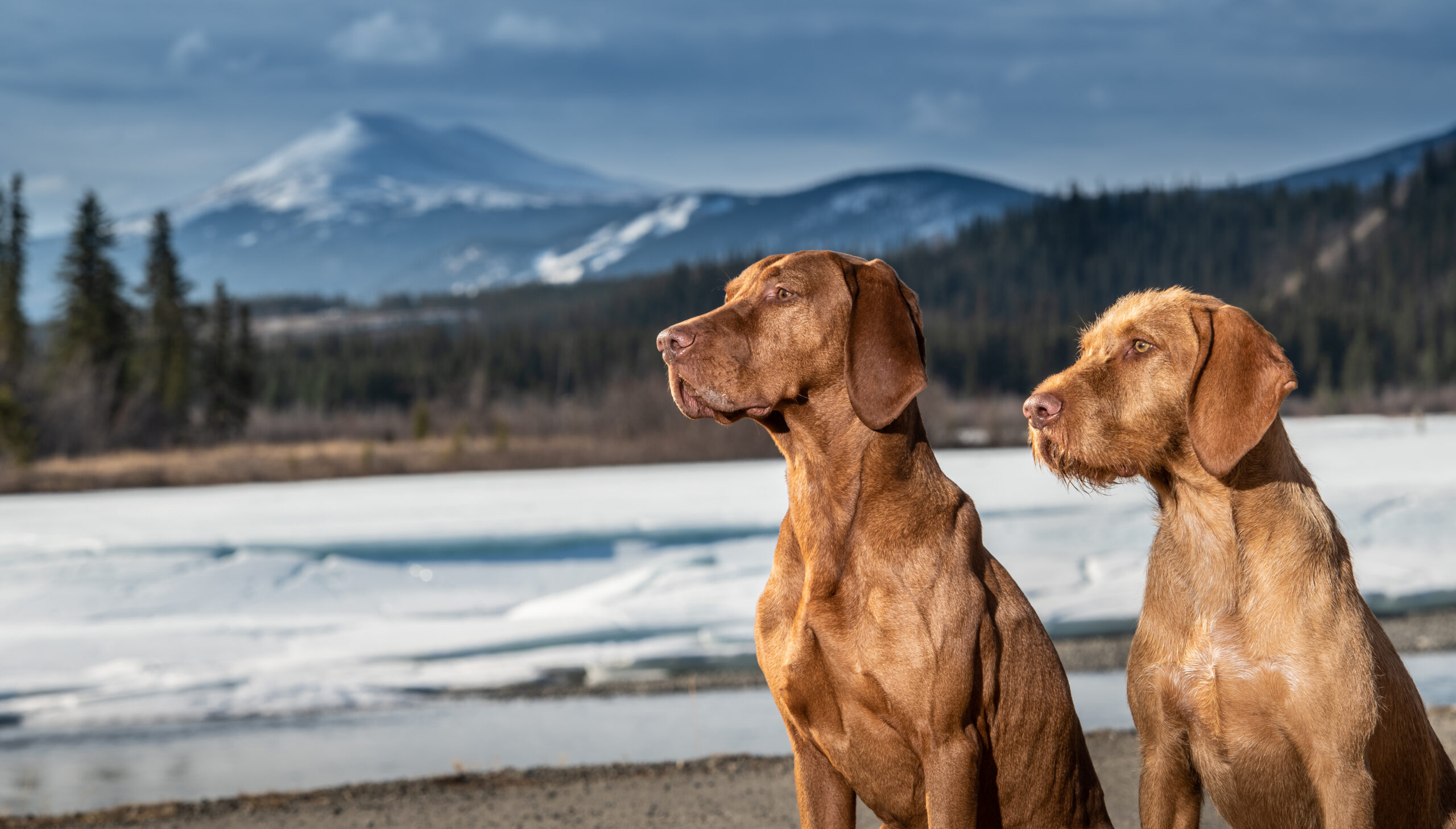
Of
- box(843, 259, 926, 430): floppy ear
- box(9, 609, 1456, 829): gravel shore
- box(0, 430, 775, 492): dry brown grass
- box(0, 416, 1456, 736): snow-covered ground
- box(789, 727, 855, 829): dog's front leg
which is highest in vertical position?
box(843, 259, 926, 430): floppy ear

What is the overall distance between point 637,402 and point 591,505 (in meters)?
33.5

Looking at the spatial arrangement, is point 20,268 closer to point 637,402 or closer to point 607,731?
point 637,402

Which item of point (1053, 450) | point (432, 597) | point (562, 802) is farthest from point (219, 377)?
point (1053, 450)

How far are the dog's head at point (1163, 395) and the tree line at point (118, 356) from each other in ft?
186

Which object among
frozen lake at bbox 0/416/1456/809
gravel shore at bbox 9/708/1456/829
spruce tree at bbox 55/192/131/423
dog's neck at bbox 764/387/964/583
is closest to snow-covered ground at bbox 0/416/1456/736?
frozen lake at bbox 0/416/1456/809

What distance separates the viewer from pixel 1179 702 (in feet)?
10.7

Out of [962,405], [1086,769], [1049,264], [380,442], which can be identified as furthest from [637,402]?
[1049,264]

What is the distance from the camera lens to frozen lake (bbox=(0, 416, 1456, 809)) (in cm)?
1026

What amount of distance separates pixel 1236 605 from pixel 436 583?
574 inches

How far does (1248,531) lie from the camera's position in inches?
130

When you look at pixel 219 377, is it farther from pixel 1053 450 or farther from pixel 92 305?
pixel 1053 450

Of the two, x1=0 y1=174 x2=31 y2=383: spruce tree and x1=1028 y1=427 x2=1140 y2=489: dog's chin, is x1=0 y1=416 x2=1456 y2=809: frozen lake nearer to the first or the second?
x1=1028 y1=427 x2=1140 y2=489: dog's chin

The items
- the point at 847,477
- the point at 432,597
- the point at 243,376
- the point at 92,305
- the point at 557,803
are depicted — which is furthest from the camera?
the point at 243,376

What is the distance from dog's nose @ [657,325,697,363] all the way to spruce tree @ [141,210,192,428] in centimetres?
7326
